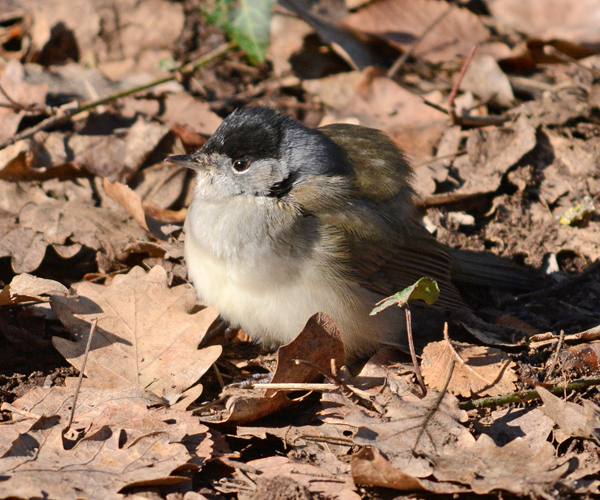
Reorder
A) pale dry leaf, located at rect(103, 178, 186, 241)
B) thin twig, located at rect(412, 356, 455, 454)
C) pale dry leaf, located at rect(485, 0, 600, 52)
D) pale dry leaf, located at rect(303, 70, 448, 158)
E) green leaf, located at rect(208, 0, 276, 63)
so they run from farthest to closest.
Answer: pale dry leaf, located at rect(485, 0, 600, 52) < green leaf, located at rect(208, 0, 276, 63) < pale dry leaf, located at rect(303, 70, 448, 158) < pale dry leaf, located at rect(103, 178, 186, 241) < thin twig, located at rect(412, 356, 455, 454)

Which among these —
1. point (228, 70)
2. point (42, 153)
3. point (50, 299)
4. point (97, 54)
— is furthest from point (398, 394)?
point (97, 54)

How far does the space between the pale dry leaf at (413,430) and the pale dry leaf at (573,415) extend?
18.9 inches

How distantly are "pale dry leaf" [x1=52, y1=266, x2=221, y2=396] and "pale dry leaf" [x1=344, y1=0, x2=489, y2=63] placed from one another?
378 cm

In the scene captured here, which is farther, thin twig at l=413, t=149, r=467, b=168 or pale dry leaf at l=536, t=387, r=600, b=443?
thin twig at l=413, t=149, r=467, b=168

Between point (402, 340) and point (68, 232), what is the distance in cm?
257

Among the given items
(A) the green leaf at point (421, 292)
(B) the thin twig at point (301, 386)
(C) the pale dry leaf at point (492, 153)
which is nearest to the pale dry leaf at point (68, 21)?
(C) the pale dry leaf at point (492, 153)

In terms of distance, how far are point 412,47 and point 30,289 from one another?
14.4ft

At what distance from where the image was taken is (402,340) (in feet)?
14.9

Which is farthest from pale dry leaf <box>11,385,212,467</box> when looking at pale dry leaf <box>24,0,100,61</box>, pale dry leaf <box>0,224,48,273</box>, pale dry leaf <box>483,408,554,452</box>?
pale dry leaf <box>24,0,100,61</box>

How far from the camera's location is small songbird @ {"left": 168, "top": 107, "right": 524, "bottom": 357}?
4.10 meters

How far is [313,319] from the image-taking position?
3793 mm

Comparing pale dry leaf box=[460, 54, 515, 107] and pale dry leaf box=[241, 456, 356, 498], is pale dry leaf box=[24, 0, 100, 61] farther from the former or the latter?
pale dry leaf box=[241, 456, 356, 498]

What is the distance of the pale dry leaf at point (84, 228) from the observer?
4902 millimetres

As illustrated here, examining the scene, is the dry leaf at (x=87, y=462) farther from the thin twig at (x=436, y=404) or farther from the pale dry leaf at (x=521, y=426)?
the pale dry leaf at (x=521, y=426)
